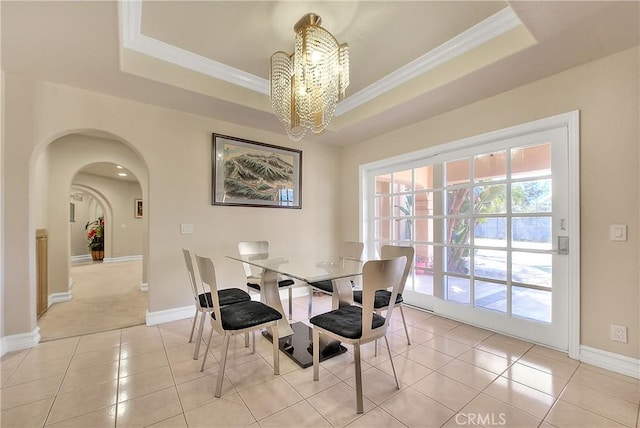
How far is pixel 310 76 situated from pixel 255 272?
1.99m

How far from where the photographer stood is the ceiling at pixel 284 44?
5.75ft

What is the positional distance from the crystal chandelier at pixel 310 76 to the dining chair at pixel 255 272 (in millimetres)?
1535

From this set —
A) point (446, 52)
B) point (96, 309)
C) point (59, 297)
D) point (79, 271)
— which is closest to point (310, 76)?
point (446, 52)

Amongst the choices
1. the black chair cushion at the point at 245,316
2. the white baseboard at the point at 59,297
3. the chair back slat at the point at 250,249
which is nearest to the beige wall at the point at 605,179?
the black chair cushion at the point at 245,316

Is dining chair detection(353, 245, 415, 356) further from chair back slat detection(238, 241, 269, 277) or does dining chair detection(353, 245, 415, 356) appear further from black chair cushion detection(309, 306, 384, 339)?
chair back slat detection(238, 241, 269, 277)

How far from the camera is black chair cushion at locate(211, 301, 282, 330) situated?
1809 millimetres

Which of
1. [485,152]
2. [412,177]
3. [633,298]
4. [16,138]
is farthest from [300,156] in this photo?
[633,298]

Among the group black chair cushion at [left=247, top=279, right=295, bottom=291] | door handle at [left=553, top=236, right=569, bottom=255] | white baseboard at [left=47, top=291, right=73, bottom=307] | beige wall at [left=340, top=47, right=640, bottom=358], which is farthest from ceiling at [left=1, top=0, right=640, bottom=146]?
white baseboard at [left=47, top=291, right=73, bottom=307]

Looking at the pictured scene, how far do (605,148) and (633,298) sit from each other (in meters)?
1.12

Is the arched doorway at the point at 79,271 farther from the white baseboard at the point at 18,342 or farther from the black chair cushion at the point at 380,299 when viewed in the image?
the black chair cushion at the point at 380,299

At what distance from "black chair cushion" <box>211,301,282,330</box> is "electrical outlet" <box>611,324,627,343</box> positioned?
249cm

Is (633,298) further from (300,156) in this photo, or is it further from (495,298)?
(300,156)

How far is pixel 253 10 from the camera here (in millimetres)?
2010

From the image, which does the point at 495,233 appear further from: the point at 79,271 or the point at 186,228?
the point at 79,271
